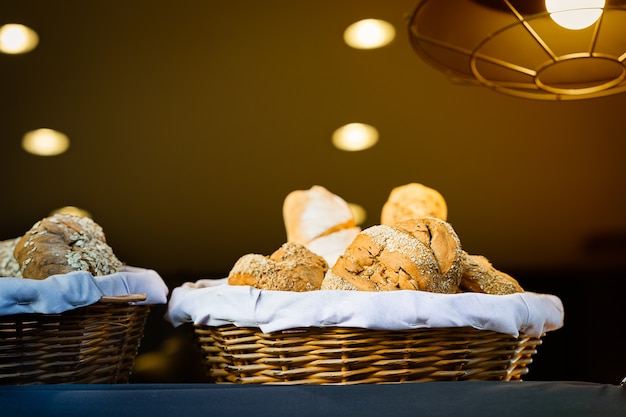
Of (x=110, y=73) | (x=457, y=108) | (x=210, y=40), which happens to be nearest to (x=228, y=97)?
(x=210, y=40)

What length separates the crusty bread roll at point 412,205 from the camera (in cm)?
162

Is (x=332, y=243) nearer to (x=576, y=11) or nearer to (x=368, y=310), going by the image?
(x=368, y=310)

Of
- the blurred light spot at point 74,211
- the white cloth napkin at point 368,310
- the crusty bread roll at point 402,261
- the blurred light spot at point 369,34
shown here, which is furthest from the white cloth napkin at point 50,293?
the blurred light spot at point 369,34

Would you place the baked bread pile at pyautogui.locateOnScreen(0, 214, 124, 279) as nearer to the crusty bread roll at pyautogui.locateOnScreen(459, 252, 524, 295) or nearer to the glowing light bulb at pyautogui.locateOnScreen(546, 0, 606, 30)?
the crusty bread roll at pyautogui.locateOnScreen(459, 252, 524, 295)

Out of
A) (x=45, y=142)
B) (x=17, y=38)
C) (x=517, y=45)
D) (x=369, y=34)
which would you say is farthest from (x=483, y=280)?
(x=17, y=38)

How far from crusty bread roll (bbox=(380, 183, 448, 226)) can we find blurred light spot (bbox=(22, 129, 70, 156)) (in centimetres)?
119

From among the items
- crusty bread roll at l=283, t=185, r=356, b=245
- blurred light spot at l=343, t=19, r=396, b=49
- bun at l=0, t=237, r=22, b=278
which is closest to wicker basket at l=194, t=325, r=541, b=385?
bun at l=0, t=237, r=22, b=278

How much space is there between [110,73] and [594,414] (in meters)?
1.92

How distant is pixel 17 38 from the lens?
7.41 feet

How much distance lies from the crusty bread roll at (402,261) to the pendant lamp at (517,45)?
0.54 metres

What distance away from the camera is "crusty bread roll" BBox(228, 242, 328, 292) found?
1.17 m

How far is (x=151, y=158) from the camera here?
7.53 feet

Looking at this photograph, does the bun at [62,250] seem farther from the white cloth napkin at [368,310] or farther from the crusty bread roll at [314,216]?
the crusty bread roll at [314,216]

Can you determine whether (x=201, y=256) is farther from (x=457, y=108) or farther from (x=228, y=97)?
(x=457, y=108)
